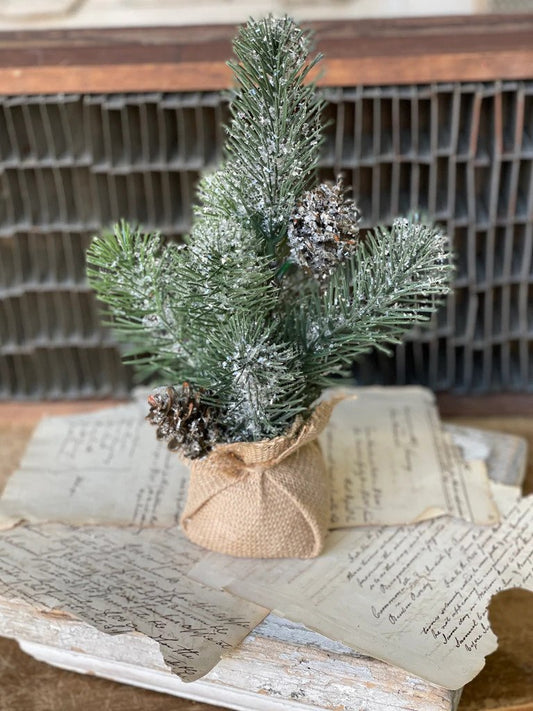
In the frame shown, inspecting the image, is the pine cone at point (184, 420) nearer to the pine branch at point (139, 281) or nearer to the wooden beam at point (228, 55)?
the pine branch at point (139, 281)

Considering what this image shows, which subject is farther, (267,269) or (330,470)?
(330,470)

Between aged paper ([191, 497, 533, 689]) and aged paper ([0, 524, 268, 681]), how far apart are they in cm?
2

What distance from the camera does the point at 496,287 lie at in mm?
808

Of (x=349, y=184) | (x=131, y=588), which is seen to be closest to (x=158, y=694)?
(x=131, y=588)

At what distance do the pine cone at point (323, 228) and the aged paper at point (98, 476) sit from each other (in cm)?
22

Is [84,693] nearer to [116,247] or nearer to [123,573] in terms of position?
[123,573]

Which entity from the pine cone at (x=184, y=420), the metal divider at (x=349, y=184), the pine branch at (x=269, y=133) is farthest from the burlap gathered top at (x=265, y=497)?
the metal divider at (x=349, y=184)

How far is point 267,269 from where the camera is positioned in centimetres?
51

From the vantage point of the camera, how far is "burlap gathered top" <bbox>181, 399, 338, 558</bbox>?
53 centimetres

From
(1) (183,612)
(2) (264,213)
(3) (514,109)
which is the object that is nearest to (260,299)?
(2) (264,213)

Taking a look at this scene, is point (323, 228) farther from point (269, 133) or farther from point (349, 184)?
point (349, 184)

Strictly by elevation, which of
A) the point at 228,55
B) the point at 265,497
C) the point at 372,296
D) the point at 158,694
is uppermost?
the point at 228,55

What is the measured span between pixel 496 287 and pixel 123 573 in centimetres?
43

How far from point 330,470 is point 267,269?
8.5 inches
